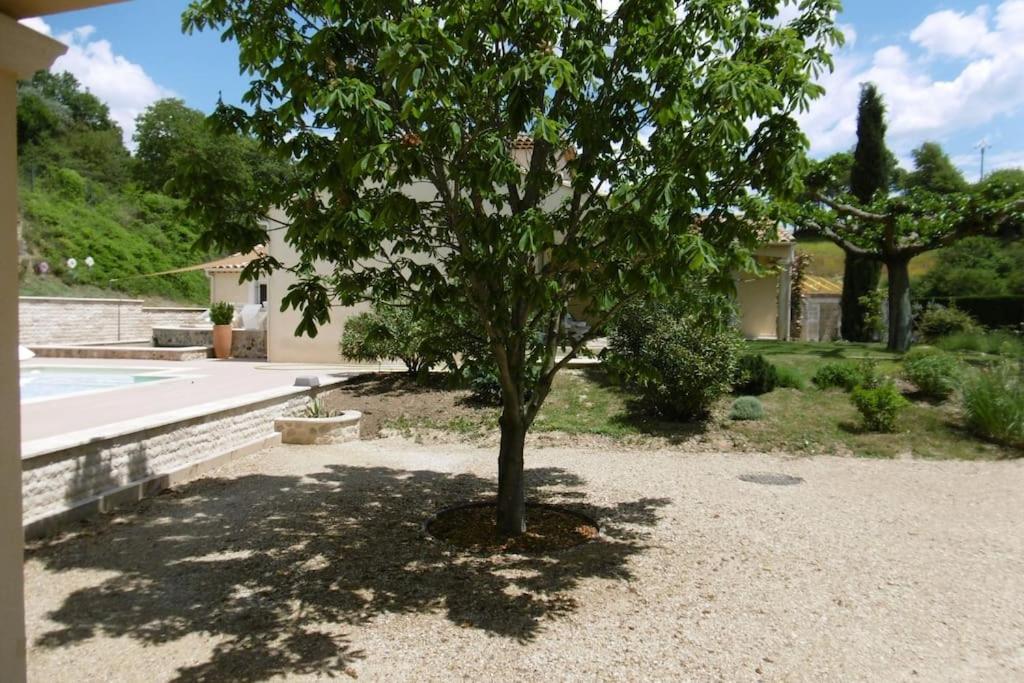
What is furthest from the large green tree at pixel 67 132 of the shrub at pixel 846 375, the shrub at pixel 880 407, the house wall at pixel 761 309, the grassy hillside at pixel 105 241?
the shrub at pixel 880 407

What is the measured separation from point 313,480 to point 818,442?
699cm

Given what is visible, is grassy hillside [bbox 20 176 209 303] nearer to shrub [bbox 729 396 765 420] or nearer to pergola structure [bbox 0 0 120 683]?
shrub [bbox 729 396 765 420]

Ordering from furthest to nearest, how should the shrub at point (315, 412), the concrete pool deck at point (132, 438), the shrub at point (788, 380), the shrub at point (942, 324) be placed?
1. the shrub at point (942, 324)
2. the shrub at point (788, 380)
3. the shrub at point (315, 412)
4. the concrete pool deck at point (132, 438)

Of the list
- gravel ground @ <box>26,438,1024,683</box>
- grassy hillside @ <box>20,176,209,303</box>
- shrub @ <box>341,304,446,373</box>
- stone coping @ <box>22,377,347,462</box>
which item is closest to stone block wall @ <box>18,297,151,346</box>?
grassy hillside @ <box>20,176,209,303</box>

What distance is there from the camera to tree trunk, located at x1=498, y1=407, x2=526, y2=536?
19.6ft

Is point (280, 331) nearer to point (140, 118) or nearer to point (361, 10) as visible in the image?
point (361, 10)

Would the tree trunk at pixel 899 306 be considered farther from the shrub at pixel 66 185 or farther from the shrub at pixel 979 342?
the shrub at pixel 66 185

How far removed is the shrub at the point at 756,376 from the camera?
11875 mm

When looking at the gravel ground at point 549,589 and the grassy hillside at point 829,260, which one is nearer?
the gravel ground at point 549,589

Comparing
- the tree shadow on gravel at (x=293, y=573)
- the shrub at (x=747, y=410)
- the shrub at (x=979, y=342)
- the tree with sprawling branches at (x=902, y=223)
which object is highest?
the tree with sprawling branches at (x=902, y=223)

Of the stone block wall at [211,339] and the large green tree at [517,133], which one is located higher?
the large green tree at [517,133]

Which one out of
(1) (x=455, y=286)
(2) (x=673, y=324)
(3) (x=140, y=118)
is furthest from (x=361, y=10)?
(3) (x=140, y=118)

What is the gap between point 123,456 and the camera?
684cm

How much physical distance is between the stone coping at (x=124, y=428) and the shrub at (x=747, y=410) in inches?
273
